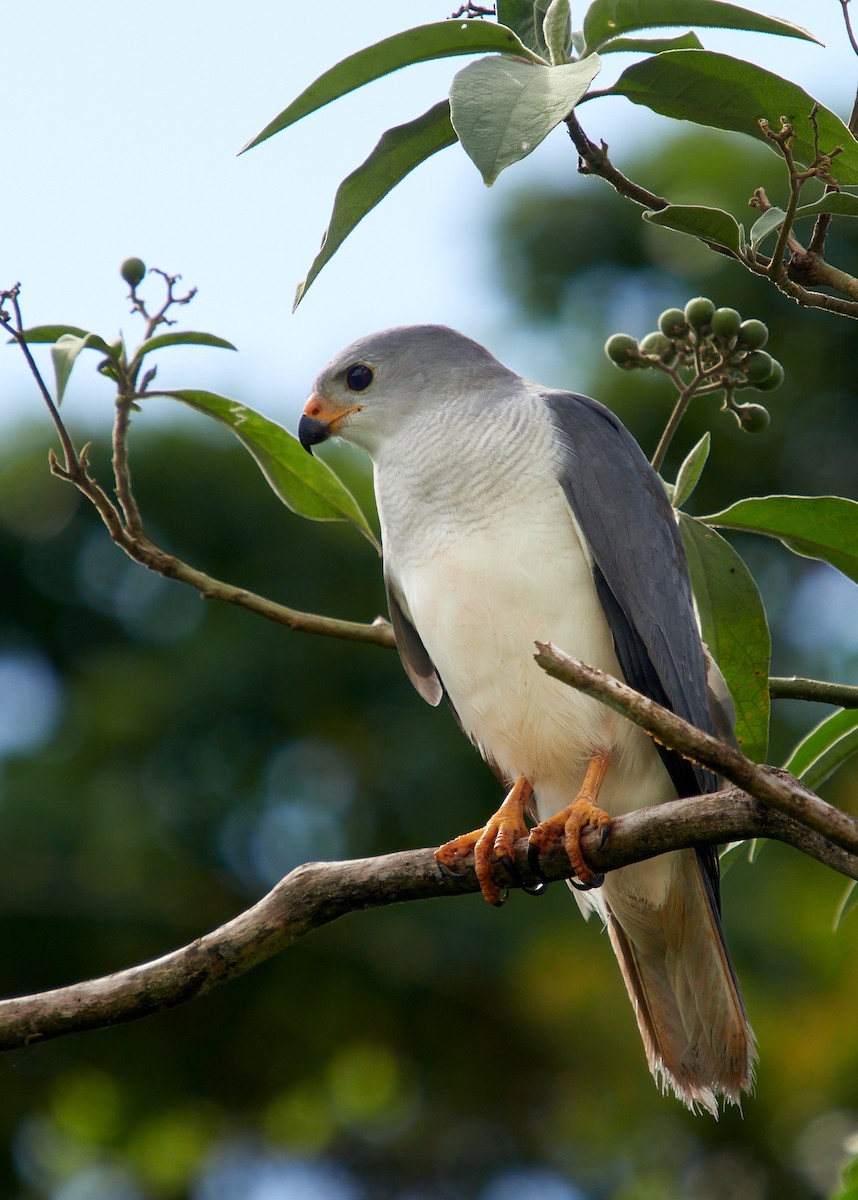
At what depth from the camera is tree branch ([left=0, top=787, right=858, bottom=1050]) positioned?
8.45 ft

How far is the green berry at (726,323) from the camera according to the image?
3217mm

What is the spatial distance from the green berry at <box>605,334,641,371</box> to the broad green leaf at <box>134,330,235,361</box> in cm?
106

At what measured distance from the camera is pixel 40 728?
10.7 m

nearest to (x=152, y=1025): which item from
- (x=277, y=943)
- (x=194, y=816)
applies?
(x=194, y=816)

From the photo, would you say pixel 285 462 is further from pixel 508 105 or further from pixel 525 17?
pixel 508 105

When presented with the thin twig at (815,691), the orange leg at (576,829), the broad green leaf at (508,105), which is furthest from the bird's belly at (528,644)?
the broad green leaf at (508,105)

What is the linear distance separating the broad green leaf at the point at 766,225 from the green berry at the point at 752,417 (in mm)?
913

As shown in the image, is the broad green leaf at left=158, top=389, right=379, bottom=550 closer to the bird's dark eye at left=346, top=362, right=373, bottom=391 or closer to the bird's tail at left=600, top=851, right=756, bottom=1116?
the bird's dark eye at left=346, top=362, right=373, bottom=391

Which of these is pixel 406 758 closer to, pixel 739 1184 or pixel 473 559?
pixel 739 1184

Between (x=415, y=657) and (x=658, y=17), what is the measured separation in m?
2.25

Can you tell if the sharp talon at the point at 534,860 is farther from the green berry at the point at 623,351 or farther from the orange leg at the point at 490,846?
the green berry at the point at 623,351

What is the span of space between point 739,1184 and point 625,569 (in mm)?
7046

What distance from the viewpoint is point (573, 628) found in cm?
348

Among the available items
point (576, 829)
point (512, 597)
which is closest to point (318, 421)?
point (512, 597)
